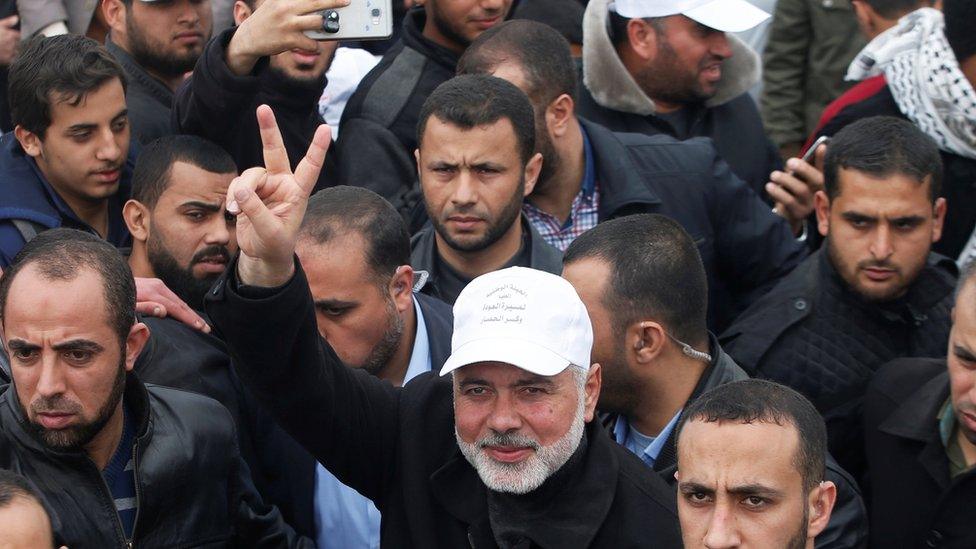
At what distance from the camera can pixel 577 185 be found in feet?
20.2

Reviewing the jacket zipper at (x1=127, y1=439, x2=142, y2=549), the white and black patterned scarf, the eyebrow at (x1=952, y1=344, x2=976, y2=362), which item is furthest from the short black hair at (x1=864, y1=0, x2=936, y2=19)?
the jacket zipper at (x1=127, y1=439, x2=142, y2=549)

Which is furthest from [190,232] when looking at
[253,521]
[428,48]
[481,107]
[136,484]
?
[428,48]

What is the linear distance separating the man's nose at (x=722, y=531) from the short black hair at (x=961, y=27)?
2588 millimetres

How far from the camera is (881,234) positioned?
5340mm

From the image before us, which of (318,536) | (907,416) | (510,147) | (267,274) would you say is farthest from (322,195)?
(907,416)

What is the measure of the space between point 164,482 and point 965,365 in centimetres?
215

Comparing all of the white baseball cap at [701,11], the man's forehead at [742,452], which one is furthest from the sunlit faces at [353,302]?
the white baseball cap at [701,11]

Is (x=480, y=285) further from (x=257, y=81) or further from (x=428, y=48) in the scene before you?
(x=428, y=48)

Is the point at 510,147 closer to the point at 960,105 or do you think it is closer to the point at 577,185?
the point at 577,185

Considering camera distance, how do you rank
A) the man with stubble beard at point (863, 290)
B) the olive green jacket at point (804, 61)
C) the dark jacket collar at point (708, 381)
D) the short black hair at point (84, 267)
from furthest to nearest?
the olive green jacket at point (804, 61)
the man with stubble beard at point (863, 290)
the dark jacket collar at point (708, 381)
the short black hair at point (84, 267)

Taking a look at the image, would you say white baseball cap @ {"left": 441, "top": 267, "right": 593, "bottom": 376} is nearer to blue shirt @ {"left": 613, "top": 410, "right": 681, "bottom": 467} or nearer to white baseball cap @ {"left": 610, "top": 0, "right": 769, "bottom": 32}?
blue shirt @ {"left": 613, "top": 410, "right": 681, "bottom": 467}

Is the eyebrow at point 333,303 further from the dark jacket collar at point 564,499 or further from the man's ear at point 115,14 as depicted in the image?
the man's ear at point 115,14

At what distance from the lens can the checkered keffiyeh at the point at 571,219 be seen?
6141 mm

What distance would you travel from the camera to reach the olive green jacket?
7.89 meters
